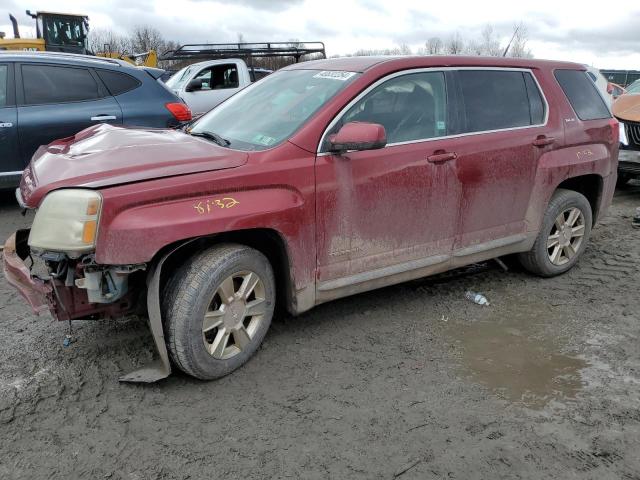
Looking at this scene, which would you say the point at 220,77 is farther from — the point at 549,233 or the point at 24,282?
the point at 24,282

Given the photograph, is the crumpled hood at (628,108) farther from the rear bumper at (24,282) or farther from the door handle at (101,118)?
the rear bumper at (24,282)

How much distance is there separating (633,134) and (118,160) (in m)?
7.45

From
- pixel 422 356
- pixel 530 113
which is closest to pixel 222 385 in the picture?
pixel 422 356

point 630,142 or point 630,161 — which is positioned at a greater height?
point 630,142

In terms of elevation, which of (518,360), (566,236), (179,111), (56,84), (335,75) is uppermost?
(335,75)

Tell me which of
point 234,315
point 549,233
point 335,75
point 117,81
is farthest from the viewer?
point 117,81

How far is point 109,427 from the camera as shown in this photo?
2.72 metres

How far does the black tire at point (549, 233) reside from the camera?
457cm

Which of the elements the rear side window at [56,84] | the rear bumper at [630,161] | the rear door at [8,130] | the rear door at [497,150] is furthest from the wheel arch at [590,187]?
the rear door at [8,130]

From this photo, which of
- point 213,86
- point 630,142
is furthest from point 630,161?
Answer: point 213,86

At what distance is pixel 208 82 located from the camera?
12.2m

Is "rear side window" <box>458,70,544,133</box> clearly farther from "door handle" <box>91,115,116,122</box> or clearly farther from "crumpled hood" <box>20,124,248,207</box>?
"door handle" <box>91,115,116,122</box>

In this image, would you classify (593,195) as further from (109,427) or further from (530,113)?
(109,427)

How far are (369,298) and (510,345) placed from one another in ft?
3.71
